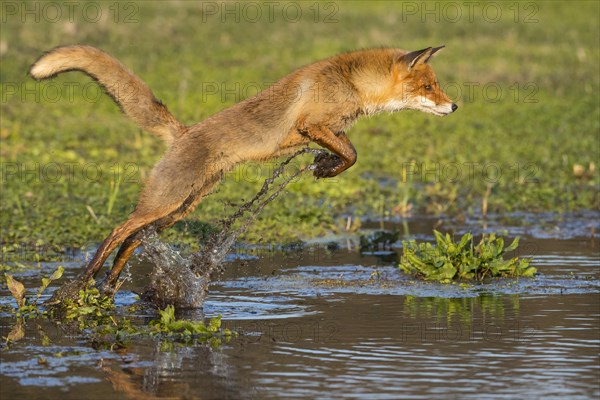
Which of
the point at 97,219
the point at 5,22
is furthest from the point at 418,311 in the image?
the point at 5,22

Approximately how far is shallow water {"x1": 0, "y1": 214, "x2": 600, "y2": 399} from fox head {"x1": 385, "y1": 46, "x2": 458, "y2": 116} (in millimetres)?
1450

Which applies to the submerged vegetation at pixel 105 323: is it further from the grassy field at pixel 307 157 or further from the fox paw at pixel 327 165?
the fox paw at pixel 327 165

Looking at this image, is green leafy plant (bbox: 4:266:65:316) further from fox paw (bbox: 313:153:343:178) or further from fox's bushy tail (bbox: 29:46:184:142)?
fox paw (bbox: 313:153:343:178)

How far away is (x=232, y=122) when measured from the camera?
8891 mm

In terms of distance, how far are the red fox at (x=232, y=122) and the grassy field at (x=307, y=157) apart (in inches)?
29.8

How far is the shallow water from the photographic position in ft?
20.1

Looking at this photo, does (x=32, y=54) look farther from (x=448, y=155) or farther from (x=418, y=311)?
(x=418, y=311)

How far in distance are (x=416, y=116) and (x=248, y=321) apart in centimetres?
985

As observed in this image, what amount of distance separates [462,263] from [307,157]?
210 inches

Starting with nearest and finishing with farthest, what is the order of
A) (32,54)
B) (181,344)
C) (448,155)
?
1. (181,344)
2. (448,155)
3. (32,54)

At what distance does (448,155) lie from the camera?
48.6ft

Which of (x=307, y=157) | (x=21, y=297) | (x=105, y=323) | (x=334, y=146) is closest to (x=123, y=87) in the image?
(x=334, y=146)

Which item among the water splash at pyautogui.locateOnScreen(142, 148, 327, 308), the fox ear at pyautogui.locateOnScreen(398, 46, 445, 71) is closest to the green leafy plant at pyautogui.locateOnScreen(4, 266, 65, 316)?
the water splash at pyautogui.locateOnScreen(142, 148, 327, 308)

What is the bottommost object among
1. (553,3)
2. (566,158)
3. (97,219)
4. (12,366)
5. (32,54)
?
(12,366)
